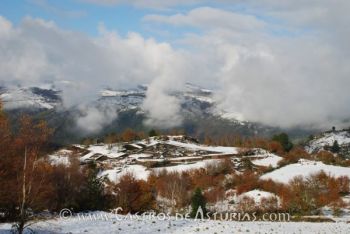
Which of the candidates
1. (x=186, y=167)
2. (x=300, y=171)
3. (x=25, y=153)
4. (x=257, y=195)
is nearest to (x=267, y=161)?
(x=186, y=167)

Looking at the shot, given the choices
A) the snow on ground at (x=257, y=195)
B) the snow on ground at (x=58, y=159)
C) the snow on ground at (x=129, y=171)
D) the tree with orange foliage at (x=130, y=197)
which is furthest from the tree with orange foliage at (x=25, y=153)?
the snow on ground at (x=129, y=171)

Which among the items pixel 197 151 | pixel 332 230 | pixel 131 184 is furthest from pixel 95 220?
pixel 197 151

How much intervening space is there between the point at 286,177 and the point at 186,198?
3349cm

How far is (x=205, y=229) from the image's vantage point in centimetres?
3086

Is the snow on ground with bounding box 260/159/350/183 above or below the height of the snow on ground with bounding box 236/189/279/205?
above

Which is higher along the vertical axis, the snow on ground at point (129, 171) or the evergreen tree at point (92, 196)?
the snow on ground at point (129, 171)

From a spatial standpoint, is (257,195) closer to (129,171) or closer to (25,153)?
(129,171)

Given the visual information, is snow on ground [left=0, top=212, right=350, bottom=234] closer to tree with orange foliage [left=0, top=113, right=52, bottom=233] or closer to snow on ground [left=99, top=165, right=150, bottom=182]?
tree with orange foliage [left=0, top=113, right=52, bottom=233]

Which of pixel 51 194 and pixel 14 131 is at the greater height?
pixel 14 131

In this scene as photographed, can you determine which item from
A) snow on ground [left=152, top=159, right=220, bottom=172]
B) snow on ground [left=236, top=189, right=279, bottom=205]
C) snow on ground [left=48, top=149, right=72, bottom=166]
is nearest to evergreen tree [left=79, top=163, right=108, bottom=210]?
snow on ground [left=48, top=149, right=72, bottom=166]

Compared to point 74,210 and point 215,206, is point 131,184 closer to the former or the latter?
point 74,210

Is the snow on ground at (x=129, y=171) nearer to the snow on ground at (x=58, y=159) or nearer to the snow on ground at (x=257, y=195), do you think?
the snow on ground at (x=58, y=159)

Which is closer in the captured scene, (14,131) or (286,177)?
(14,131)

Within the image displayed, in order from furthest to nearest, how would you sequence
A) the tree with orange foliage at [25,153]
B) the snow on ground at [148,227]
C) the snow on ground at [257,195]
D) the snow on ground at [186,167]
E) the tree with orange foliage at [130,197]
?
1. the snow on ground at [186,167]
2. the snow on ground at [257,195]
3. the tree with orange foliage at [130,197]
4. the snow on ground at [148,227]
5. the tree with orange foliage at [25,153]
